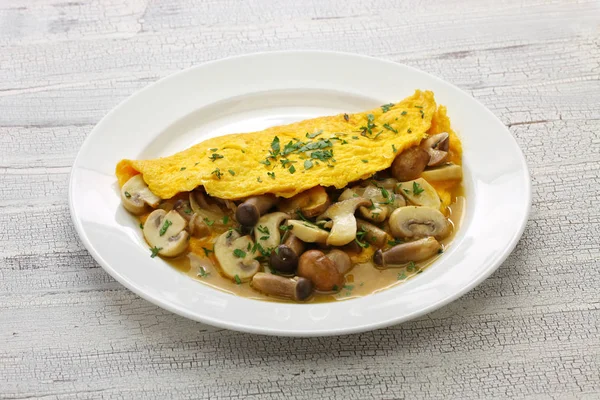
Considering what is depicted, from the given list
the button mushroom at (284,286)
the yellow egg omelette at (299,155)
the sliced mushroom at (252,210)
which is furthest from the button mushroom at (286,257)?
the yellow egg omelette at (299,155)

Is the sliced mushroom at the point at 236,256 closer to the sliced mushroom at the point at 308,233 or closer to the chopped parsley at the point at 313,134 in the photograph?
the sliced mushroom at the point at 308,233

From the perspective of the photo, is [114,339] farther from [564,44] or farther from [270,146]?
[564,44]

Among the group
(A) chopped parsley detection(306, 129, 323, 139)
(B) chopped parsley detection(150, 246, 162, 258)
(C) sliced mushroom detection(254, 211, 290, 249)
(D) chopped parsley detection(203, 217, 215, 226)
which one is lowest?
(D) chopped parsley detection(203, 217, 215, 226)

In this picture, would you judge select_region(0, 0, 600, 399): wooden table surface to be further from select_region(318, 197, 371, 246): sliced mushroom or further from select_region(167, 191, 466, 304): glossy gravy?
select_region(318, 197, 371, 246): sliced mushroom

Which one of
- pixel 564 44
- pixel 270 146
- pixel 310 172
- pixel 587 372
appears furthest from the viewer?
pixel 564 44

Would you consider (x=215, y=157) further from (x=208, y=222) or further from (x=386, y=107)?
(x=386, y=107)

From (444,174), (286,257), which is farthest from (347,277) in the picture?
(444,174)

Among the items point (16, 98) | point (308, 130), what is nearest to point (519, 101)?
point (308, 130)

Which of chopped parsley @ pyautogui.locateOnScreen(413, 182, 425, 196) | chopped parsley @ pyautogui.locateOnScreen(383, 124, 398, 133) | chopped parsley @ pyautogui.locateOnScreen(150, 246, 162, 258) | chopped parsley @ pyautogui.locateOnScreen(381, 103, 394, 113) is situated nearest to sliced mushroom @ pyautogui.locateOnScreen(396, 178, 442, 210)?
chopped parsley @ pyautogui.locateOnScreen(413, 182, 425, 196)
